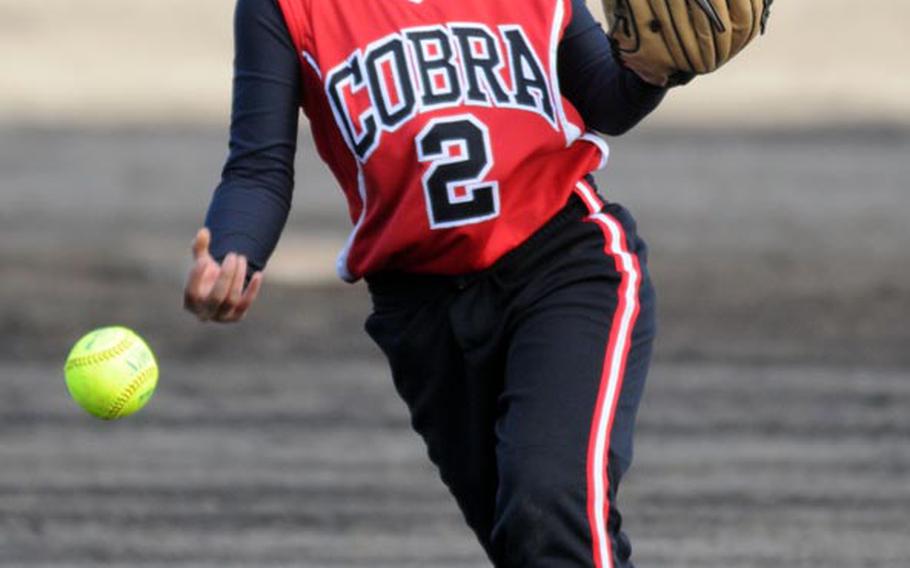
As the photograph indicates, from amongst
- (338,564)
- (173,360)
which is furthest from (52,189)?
(338,564)

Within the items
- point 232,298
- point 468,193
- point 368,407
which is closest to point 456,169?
point 468,193

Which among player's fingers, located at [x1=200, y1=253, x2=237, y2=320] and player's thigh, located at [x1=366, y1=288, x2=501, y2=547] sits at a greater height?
player's fingers, located at [x1=200, y1=253, x2=237, y2=320]

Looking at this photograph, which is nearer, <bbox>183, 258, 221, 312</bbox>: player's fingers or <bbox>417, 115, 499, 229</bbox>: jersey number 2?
<bbox>183, 258, 221, 312</bbox>: player's fingers

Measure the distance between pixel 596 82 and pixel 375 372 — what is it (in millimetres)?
5347

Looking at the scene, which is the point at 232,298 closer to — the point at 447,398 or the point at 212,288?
the point at 212,288

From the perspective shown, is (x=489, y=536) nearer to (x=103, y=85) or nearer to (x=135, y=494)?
(x=135, y=494)

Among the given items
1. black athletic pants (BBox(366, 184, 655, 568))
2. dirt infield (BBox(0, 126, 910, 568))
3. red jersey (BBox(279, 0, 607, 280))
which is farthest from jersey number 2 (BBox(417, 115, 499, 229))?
dirt infield (BBox(0, 126, 910, 568))

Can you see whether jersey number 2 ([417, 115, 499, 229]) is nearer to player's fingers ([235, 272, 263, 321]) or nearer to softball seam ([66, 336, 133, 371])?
player's fingers ([235, 272, 263, 321])

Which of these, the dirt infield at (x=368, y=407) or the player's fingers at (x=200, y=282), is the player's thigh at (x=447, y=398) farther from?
the dirt infield at (x=368, y=407)

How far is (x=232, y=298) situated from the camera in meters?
4.03

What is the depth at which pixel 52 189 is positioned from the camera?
1638cm

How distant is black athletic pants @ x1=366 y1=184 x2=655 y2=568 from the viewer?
402 cm

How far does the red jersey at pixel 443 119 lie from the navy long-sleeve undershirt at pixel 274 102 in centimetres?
4

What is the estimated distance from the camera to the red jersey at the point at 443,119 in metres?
4.39
